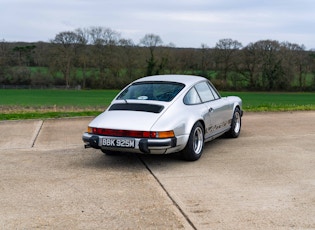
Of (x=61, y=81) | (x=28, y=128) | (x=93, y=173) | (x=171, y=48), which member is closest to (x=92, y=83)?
(x=61, y=81)

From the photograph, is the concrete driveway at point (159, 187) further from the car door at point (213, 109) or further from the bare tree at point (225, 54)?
the bare tree at point (225, 54)

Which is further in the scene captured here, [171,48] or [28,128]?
[171,48]

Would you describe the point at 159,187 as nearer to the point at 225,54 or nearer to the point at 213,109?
the point at 213,109

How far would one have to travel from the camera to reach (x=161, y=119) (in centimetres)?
625

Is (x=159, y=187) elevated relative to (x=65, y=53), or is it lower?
lower

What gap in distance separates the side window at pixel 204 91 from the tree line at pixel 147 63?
2261 inches

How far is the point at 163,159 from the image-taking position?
6.85m

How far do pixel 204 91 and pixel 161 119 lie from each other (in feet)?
5.70

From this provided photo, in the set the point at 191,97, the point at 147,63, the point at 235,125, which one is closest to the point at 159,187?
the point at 191,97

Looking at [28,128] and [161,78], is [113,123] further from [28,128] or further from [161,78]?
[28,128]

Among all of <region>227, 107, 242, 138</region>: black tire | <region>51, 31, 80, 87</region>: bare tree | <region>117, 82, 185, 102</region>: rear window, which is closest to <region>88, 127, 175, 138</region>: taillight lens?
<region>117, 82, 185, 102</region>: rear window

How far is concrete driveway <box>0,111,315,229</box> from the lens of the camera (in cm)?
415

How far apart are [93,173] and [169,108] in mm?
1512

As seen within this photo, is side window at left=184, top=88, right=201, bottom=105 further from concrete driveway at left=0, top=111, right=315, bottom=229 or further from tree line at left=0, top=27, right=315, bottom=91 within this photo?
tree line at left=0, top=27, right=315, bottom=91
